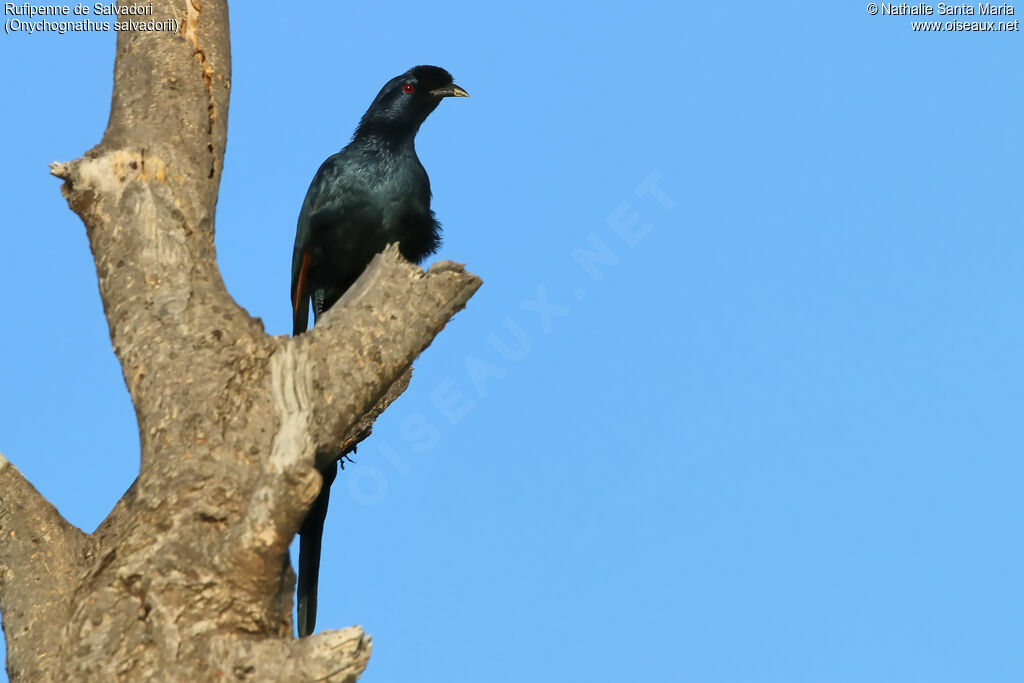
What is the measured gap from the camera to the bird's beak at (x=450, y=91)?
233 inches

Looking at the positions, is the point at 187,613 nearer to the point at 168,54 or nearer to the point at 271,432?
the point at 271,432

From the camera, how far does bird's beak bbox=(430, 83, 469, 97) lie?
5.91 m

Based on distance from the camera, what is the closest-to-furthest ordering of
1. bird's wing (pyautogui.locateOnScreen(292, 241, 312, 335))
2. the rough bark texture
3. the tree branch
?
1. the rough bark texture
2. the tree branch
3. bird's wing (pyautogui.locateOnScreen(292, 241, 312, 335))

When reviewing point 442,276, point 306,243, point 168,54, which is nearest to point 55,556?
point 442,276

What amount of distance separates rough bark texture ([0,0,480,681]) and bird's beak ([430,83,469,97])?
253 cm

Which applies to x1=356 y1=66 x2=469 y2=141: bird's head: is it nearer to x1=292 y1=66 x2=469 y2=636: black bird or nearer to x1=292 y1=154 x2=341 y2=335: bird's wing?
x1=292 y1=66 x2=469 y2=636: black bird

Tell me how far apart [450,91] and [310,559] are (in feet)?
9.77

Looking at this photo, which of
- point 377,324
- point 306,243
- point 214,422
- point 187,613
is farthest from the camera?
point 306,243

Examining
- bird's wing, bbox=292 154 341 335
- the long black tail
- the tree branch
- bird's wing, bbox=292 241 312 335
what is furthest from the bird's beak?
the tree branch

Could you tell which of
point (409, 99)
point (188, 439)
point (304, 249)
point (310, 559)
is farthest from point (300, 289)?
point (188, 439)

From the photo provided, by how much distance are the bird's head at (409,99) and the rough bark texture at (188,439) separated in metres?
2.27

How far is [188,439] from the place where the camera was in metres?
2.80

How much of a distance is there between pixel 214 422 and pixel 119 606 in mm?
507

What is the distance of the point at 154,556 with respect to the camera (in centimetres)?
264
